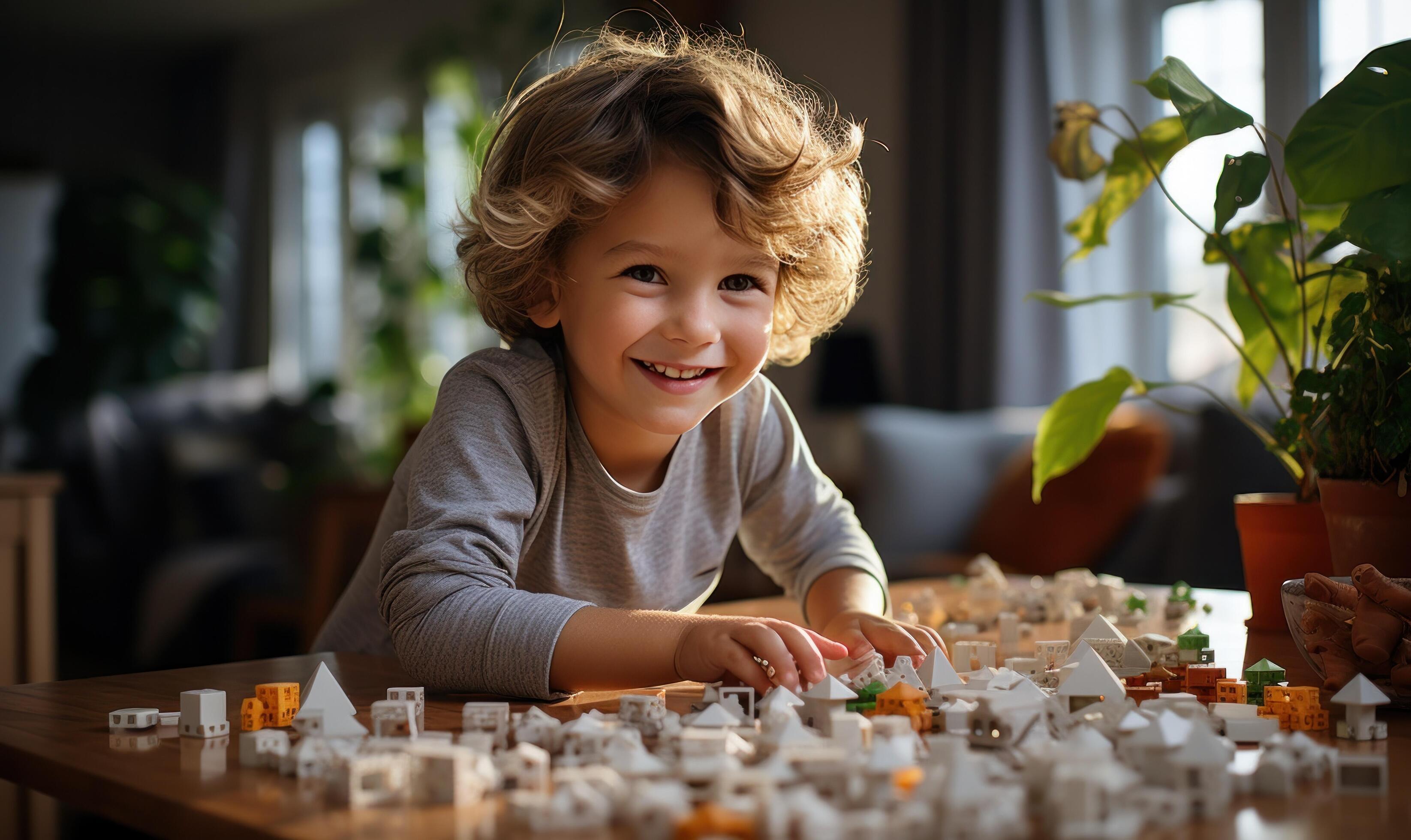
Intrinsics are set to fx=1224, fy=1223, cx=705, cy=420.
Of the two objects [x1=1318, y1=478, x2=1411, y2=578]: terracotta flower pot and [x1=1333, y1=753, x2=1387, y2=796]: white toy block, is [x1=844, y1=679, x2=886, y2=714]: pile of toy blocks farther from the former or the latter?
[x1=1318, y1=478, x2=1411, y2=578]: terracotta flower pot

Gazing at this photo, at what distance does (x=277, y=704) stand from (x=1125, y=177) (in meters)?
1.00

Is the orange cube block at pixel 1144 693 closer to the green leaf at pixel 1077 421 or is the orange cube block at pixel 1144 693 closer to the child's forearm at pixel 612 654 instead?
the child's forearm at pixel 612 654

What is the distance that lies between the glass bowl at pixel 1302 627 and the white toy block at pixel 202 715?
2.24 ft

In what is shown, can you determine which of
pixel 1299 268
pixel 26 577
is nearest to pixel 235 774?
pixel 1299 268

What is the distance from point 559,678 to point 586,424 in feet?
1.24

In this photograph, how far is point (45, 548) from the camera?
6.83 feet

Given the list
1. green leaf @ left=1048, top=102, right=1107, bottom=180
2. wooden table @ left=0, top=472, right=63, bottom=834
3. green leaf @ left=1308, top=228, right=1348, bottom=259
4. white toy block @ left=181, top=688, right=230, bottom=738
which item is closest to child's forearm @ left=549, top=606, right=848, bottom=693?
white toy block @ left=181, top=688, right=230, bottom=738

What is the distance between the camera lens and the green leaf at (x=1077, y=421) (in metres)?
1.20

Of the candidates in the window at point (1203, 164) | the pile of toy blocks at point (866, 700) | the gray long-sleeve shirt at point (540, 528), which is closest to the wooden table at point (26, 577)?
the gray long-sleeve shirt at point (540, 528)

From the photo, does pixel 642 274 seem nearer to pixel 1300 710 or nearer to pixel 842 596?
pixel 842 596

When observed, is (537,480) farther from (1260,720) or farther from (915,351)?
(915,351)

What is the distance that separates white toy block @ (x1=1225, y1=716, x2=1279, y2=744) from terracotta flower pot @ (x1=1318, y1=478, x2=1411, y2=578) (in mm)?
289

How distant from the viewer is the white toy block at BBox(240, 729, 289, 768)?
1.99ft

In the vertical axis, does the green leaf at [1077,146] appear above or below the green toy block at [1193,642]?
above
